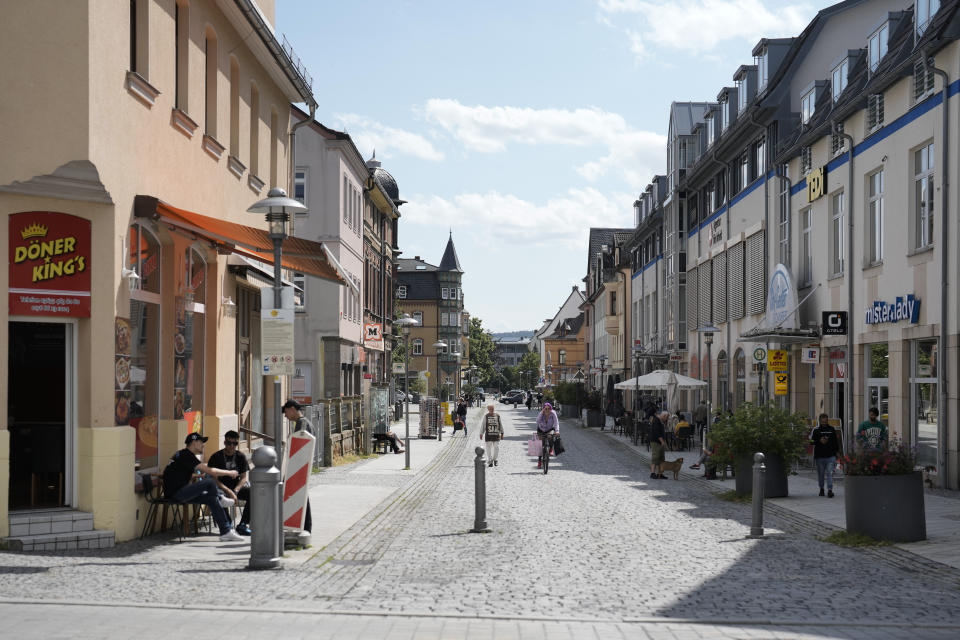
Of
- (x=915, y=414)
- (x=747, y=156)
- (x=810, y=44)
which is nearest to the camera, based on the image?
(x=915, y=414)

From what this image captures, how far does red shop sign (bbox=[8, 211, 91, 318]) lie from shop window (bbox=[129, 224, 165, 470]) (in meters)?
0.70

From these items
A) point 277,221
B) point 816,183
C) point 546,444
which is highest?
point 816,183

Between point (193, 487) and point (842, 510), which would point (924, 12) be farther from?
point (193, 487)

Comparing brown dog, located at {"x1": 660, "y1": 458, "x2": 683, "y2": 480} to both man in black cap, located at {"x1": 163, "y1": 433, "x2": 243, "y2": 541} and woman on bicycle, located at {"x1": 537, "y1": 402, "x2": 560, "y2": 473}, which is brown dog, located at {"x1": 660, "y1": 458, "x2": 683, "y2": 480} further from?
man in black cap, located at {"x1": 163, "y1": 433, "x2": 243, "y2": 541}

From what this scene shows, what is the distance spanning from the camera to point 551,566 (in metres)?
11.2

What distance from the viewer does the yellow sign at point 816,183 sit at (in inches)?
1115

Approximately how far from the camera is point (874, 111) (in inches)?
969

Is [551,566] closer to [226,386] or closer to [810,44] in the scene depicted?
[226,386]

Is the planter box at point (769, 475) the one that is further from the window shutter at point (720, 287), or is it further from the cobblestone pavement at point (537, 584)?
the window shutter at point (720, 287)

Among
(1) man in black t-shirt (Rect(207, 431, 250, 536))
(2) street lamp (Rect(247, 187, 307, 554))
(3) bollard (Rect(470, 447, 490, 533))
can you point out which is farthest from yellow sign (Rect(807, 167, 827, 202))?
(2) street lamp (Rect(247, 187, 307, 554))

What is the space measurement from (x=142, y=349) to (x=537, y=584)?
6267 mm

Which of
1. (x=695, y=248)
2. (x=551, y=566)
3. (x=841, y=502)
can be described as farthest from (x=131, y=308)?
(x=695, y=248)

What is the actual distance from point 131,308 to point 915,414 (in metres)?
16.0

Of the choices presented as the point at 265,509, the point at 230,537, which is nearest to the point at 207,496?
the point at 230,537
